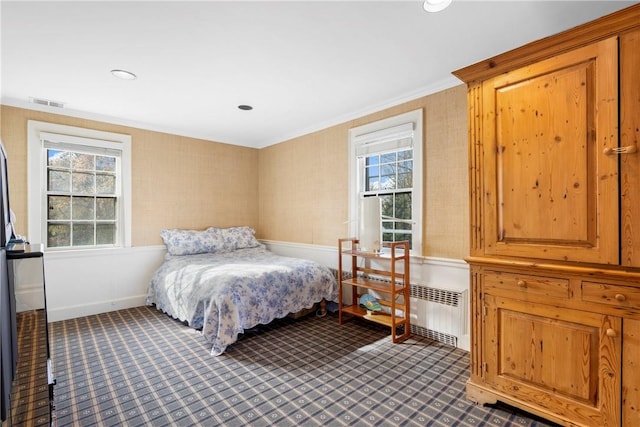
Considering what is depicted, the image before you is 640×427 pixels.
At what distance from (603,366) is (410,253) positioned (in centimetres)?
178

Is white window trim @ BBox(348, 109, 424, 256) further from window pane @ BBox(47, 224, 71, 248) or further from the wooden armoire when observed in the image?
window pane @ BBox(47, 224, 71, 248)

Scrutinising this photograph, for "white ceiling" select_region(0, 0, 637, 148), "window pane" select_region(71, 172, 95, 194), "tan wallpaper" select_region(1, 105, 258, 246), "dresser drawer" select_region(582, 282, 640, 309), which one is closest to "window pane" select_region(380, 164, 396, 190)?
"white ceiling" select_region(0, 0, 637, 148)

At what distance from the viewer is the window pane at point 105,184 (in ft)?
13.0

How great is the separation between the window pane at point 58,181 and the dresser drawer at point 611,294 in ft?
16.0

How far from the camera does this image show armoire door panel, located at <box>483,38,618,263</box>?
→ 1569 millimetres

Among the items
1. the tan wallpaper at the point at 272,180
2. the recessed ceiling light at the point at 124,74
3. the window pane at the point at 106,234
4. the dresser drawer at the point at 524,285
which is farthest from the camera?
the window pane at the point at 106,234

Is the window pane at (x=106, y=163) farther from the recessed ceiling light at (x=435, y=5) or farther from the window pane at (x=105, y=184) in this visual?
the recessed ceiling light at (x=435, y=5)

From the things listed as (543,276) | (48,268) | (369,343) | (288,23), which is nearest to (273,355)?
(369,343)

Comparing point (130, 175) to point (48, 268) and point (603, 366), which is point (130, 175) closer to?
point (48, 268)

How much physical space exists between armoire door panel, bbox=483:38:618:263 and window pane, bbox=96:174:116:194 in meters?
4.24

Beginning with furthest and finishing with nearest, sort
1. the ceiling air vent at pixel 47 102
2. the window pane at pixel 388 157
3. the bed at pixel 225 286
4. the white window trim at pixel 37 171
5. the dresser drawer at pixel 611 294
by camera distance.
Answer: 1. the window pane at pixel 388 157
2. the white window trim at pixel 37 171
3. the ceiling air vent at pixel 47 102
4. the bed at pixel 225 286
5. the dresser drawer at pixel 611 294

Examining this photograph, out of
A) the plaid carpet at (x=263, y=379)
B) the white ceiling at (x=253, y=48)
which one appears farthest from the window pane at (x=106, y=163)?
the plaid carpet at (x=263, y=379)

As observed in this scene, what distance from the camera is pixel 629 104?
1.50m

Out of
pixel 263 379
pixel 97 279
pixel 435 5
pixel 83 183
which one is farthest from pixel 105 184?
pixel 435 5
